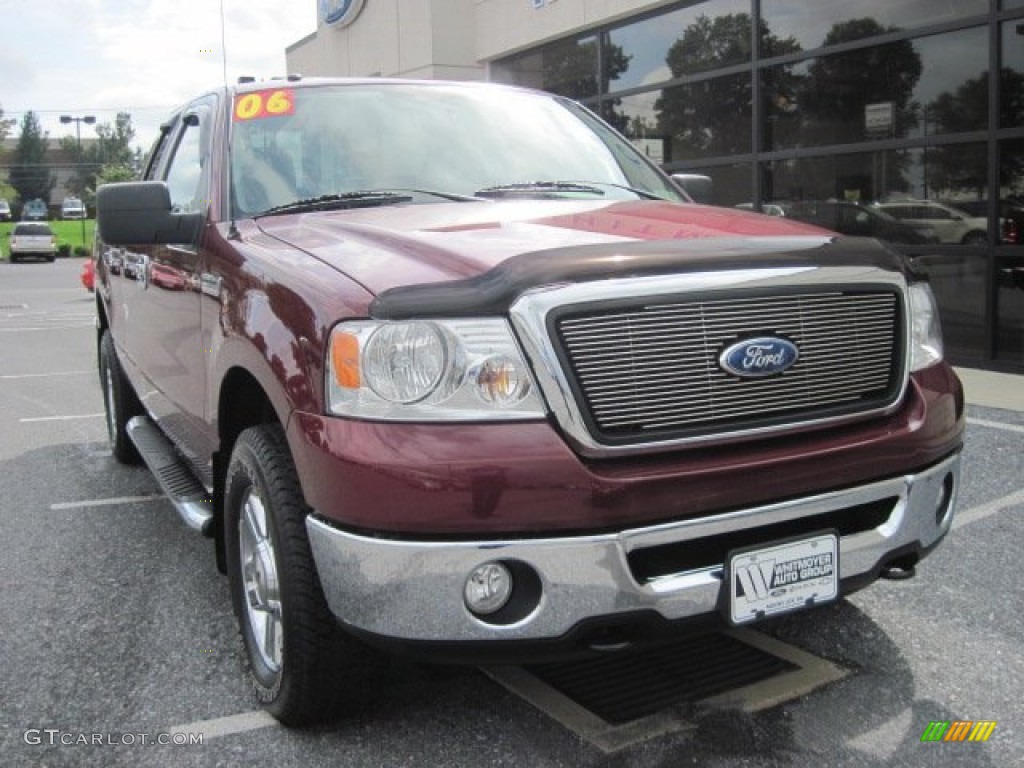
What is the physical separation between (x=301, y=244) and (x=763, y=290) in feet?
4.25

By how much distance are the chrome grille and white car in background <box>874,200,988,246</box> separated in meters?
7.29

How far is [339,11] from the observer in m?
19.5

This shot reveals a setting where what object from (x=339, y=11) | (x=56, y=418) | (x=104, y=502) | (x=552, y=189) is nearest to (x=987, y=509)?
(x=552, y=189)

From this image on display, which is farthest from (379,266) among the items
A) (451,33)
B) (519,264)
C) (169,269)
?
(451,33)

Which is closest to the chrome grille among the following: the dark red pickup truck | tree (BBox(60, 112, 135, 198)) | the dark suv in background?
the dark red pickup truck

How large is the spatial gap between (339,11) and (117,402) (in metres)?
15.6

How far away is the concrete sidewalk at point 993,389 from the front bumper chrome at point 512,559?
17.1ft

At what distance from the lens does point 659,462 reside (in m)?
2.34

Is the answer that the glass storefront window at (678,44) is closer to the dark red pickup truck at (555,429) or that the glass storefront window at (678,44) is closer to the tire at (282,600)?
the dark red pickup truck at (555,429)

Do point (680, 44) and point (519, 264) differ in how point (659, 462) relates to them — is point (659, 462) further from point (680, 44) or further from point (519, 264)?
point (680, 44)

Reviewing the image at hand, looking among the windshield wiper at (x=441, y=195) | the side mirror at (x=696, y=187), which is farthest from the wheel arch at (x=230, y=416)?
the side mirror at (x=696, y=187)

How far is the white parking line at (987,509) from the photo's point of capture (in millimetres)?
4535

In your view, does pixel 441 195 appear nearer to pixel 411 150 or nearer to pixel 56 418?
pixel 411 150

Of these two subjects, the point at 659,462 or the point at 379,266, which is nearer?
the point at 659,462
